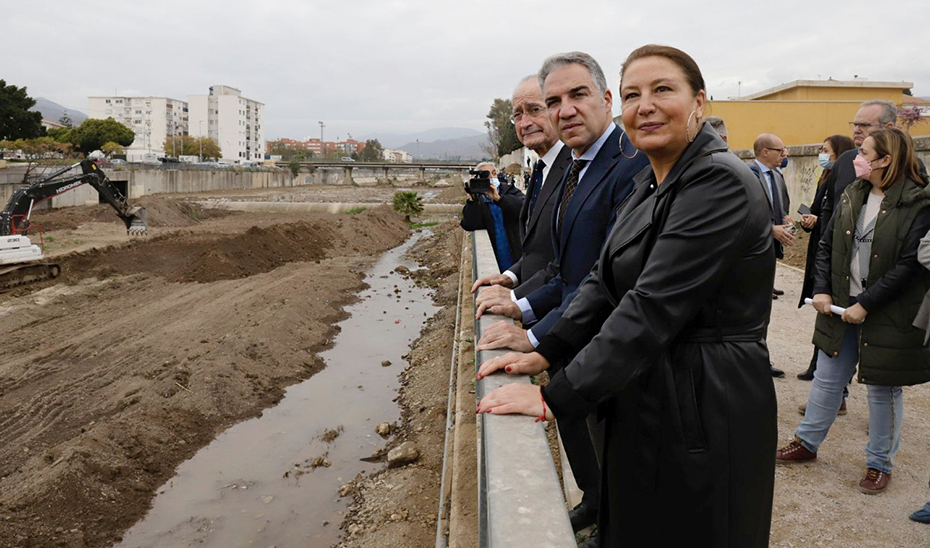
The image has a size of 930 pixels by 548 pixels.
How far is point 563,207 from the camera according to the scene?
2.73 meters

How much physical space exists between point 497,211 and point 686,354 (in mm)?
3432

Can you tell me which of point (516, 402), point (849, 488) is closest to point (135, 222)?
point (849, 488)

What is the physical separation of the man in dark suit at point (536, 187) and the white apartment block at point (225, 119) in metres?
130

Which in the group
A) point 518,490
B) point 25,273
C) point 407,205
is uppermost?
point 518,490

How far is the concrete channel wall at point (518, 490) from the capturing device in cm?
132

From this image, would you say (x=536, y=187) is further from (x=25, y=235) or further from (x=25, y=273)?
(x=25, y=235)

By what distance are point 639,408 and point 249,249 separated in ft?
57.0

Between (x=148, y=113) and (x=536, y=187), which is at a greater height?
(x=148, y=113)

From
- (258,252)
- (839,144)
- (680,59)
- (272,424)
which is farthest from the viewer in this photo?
(258,252)

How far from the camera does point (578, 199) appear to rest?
2.51m

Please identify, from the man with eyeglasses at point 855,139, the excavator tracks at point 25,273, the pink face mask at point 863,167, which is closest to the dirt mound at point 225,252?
the excavator tracks at point 25,273

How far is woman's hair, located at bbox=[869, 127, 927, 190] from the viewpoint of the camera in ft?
11.2

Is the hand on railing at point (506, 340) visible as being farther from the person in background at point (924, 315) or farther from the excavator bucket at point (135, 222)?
the excavator bucket at point (135, 222)

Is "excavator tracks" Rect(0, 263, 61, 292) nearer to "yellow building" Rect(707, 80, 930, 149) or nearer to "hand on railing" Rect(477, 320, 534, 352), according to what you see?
"hand on railing" Rect(477, 320, 534, 352)
